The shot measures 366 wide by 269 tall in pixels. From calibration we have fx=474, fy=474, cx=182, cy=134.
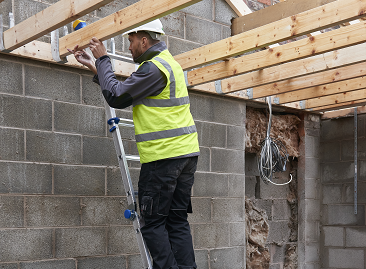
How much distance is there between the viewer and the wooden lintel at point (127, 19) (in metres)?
2.34

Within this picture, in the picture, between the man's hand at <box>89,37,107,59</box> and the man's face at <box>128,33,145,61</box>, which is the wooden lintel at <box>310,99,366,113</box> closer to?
the man's face at <box>128,33,145,61</box>

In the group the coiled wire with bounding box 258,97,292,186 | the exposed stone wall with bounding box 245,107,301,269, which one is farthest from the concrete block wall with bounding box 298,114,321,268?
the coiled wire with bounding box 258,97,292,186

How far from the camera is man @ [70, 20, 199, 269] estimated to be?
240cm

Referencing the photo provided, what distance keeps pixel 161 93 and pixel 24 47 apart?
1.17 m

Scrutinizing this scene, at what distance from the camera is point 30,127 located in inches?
125

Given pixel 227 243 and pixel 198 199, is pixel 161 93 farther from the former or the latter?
pixel 227 243

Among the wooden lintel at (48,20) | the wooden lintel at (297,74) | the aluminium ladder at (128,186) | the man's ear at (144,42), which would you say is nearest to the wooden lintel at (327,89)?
the wooden lintel at (297,74)

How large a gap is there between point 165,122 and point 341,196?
3.41 m

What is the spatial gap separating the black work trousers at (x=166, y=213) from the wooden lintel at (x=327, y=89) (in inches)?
83.7

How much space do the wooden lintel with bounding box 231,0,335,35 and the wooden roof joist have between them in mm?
410

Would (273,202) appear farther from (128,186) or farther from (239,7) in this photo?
(128,186)

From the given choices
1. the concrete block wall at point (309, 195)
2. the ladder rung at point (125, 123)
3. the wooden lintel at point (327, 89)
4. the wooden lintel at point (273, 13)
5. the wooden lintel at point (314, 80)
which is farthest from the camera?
the concrete block wall at point (309, 195)

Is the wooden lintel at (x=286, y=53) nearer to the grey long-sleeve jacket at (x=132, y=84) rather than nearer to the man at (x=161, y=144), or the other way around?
the man at (x=161, y=144)

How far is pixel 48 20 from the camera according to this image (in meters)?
2.69
